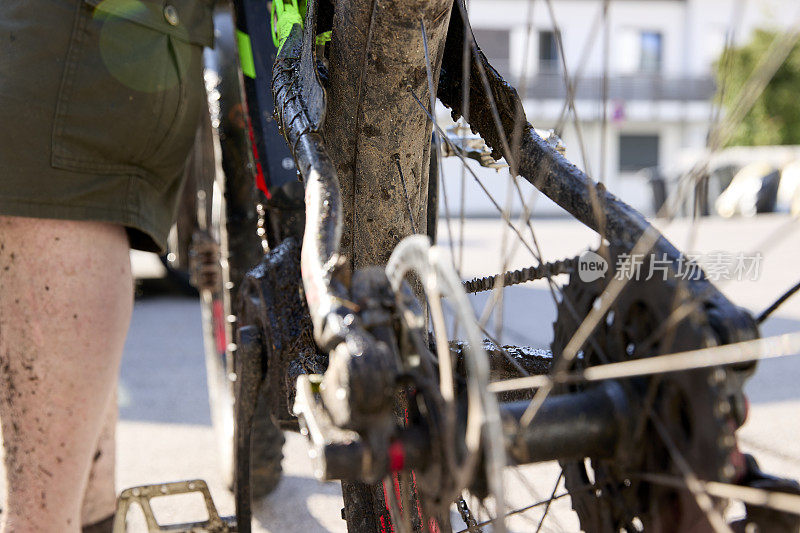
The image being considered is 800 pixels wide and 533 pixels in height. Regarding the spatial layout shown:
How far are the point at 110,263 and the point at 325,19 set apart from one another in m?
0.61

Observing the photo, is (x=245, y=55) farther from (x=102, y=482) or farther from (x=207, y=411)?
(x=207, y=411)

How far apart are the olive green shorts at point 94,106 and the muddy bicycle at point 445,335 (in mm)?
242

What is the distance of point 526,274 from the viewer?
111 cm

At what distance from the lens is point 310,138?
1070mm

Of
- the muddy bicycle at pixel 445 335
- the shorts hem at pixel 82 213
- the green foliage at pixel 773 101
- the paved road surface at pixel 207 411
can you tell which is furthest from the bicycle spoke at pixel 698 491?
the green foliage at pixel 773 101

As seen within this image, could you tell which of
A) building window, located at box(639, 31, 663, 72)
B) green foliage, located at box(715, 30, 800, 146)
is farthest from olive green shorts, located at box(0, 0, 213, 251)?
building window, located at box(639, 31, 663, 72)

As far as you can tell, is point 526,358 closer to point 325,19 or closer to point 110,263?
point 325,19

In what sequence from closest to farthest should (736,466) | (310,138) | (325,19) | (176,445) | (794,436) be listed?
(736,466) < (310,138) < (325,19) < (794,436) < (176,445)

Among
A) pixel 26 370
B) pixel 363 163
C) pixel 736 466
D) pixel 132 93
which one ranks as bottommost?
pixel 26 370

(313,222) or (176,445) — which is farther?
(176,445)

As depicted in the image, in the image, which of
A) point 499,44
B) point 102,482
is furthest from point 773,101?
point 102,482

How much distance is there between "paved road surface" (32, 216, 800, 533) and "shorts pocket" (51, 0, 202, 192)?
1077mm

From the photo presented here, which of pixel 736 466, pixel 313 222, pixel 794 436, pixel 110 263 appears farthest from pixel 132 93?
pixel 794 436

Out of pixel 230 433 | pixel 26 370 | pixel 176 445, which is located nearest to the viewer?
pixel 26 370
